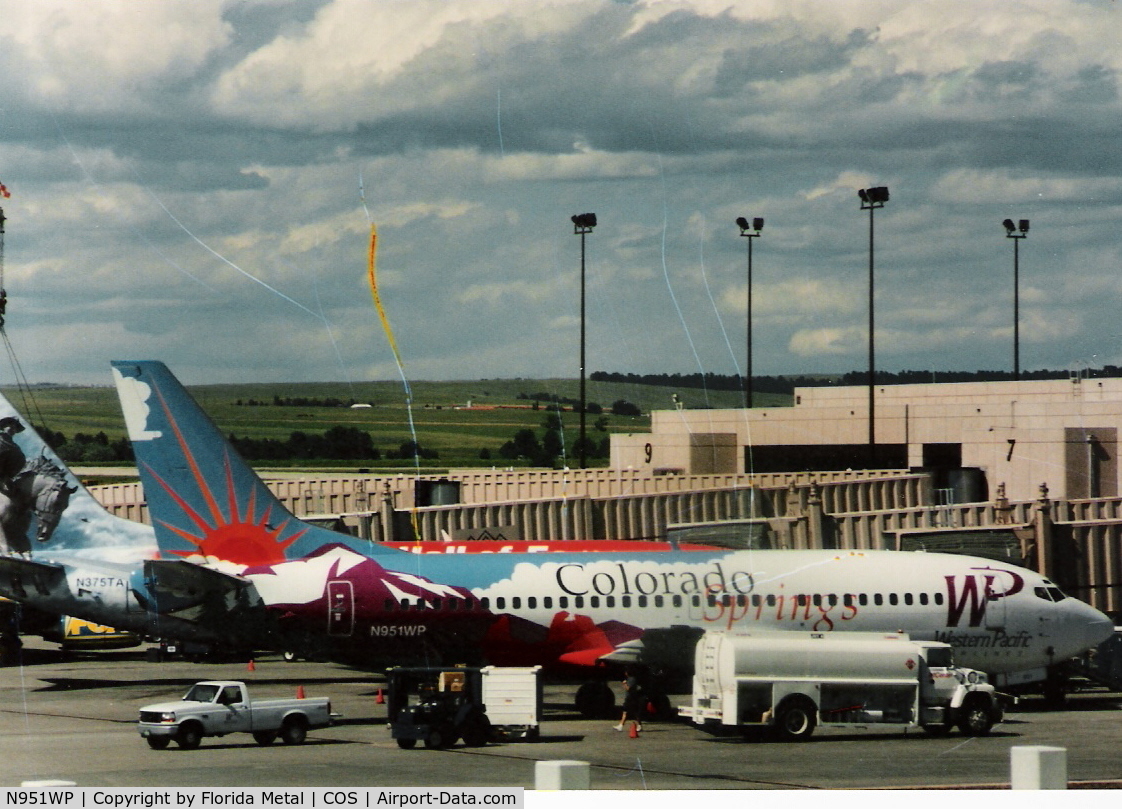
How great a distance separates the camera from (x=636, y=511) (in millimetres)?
64250

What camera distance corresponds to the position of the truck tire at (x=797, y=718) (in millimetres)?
35719

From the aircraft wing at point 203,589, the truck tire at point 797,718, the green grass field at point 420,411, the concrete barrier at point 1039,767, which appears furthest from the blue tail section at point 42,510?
the green grass field at point 420,411

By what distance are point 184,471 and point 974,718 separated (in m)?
22.8

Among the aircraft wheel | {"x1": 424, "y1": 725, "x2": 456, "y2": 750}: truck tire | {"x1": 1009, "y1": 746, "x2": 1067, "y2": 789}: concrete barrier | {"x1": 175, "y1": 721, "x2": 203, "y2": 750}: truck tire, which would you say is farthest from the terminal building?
{"x1": 1009, "y1": 746, "x2": 1067, "y2": 789}: concrete barrier

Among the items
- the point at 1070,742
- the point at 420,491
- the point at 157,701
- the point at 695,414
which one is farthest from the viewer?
the point at 695,414

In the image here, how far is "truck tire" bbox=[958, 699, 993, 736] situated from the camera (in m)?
37.2

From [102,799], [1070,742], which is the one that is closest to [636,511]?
[1070,742]

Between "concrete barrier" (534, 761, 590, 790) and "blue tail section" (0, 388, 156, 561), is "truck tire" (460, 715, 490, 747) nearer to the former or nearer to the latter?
"concrete barrier" (534, 761, 590, 790)

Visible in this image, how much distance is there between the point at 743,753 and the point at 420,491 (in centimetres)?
3706

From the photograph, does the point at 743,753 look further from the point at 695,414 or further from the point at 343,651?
the point at 695,414

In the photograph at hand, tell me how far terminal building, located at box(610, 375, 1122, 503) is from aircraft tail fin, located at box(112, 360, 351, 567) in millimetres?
39331

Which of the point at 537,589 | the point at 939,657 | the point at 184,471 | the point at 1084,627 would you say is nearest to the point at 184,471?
the point at 184,471

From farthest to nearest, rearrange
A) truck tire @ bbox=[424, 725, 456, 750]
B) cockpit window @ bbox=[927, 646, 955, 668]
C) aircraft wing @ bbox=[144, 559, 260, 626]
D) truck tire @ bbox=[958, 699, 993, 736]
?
aircraft wing @ bbox=[144, 559, 260, 626]
cockpit window @ bbox=[927, 646, 955, 668]
truck tire @ bbox=[958, 699, 993, 736]
truck tire @ bbox=[424, 725, 456, 750]

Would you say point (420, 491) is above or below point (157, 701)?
above
